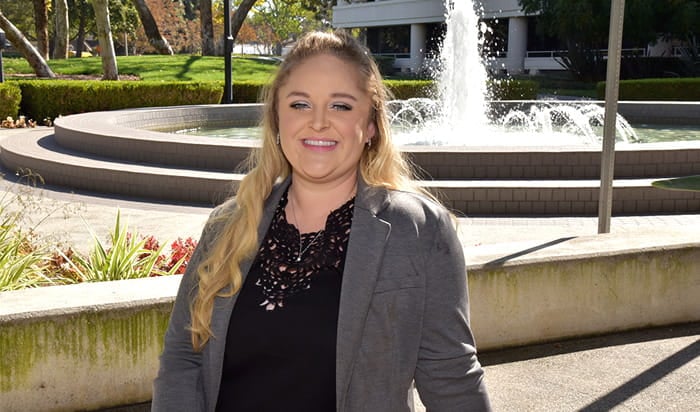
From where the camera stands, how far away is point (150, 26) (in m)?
35.8

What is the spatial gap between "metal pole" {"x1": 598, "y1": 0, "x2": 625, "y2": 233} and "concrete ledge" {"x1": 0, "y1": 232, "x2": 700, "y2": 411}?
43 cm

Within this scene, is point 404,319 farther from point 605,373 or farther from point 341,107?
point 605,373

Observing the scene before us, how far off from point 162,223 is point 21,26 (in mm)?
63488

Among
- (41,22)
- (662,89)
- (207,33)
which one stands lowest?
(662,89)

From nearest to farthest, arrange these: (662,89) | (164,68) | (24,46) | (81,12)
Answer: (24,46) < (662,89) < (164,68) < (81,12)

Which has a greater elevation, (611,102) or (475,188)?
(611,102)

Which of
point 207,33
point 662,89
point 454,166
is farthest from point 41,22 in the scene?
point 454,166

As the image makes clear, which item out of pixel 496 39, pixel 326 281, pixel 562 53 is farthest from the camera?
pixel 496 39

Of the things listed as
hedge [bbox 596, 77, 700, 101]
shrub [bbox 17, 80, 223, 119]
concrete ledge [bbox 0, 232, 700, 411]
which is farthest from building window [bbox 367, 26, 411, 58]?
concrete ledge [bbox 0, 232, 700, 411]

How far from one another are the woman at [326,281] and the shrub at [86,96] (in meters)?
18.8

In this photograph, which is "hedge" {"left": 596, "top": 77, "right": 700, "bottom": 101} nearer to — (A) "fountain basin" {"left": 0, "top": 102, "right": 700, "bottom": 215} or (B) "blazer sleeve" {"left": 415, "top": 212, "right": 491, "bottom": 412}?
(A) "fountain basin" {"left": 0, "top": 102, "right": 700, "bottom": 215}

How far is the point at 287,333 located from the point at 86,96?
19.2 meters

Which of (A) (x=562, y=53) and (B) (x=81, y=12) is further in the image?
(B) (x=81, y=12)

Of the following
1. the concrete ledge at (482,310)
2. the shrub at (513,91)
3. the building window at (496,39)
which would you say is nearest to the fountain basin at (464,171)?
the concrete ledge at (482,310)
